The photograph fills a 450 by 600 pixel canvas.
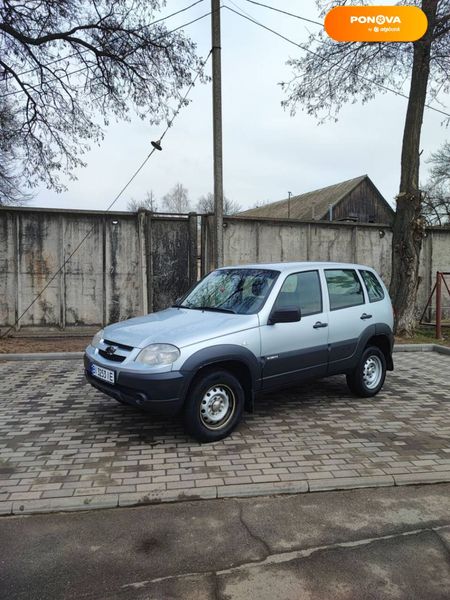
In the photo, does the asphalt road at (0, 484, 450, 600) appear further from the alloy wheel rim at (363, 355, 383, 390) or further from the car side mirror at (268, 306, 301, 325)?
the alloy wheel rim at (363, 355, 383, 390)

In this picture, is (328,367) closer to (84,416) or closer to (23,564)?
(84,416)

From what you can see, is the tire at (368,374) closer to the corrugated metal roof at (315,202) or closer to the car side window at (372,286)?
the car side window at (372,286)

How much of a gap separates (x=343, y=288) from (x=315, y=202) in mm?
35217

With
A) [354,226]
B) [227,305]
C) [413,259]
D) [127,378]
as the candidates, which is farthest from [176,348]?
[354,226]

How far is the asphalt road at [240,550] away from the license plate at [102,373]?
140 cm

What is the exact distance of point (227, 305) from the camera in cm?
531

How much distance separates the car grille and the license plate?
129mm

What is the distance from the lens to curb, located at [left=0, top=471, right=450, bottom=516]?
344cm

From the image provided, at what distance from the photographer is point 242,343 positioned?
186 inches

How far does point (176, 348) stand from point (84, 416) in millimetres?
1859

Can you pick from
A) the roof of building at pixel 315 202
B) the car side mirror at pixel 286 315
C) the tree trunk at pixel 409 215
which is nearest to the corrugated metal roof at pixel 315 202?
the roof of building at pixel 315 202

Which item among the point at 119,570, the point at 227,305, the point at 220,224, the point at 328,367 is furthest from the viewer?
the point at 220,224

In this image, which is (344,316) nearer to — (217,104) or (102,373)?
(102,373)

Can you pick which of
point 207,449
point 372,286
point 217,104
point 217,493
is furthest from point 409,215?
point 217,493
